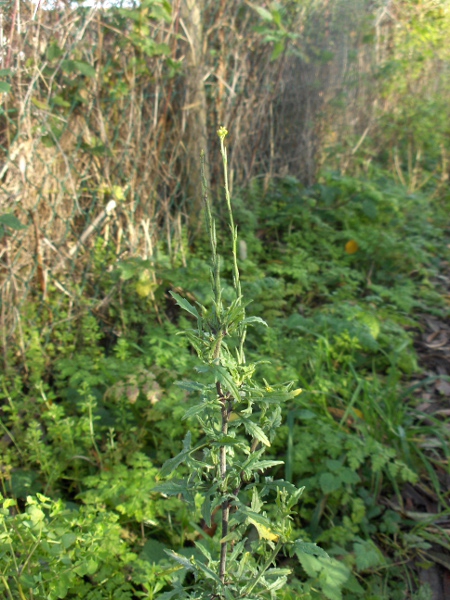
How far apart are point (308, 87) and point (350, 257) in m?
2.32

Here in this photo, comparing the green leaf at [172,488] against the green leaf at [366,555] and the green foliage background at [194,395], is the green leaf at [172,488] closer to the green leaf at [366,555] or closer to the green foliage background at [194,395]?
the green foliage background at [194,395]

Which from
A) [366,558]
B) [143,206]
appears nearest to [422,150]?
[143,206]

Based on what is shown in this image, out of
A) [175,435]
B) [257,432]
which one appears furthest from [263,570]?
[175,435]

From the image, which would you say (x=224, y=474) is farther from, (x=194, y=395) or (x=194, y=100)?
(x=194, y=100)

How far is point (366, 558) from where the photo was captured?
189 cm

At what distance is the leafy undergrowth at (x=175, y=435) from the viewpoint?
1697 mm

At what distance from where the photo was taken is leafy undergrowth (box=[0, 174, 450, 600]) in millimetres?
1697

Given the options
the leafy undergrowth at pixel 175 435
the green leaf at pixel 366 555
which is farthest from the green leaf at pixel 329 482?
the green leaf at pixel 366 555

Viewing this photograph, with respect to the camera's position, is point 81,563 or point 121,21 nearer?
point 81,563

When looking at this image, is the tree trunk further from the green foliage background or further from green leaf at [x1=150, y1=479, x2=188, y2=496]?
green leaf at [x1=150, y1=479, x2=188, y2=496]

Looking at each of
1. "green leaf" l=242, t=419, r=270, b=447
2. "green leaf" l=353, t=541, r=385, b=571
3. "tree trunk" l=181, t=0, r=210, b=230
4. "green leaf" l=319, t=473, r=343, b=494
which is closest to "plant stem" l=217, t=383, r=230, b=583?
"green leaf" l=242, t=419, r=270, b=447

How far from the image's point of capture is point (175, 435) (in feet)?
7.54

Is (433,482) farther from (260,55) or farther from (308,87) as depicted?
(308,87)

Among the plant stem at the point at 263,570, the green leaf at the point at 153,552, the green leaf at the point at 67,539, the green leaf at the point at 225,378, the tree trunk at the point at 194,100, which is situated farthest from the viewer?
the tree trunk at the point at 194,100
